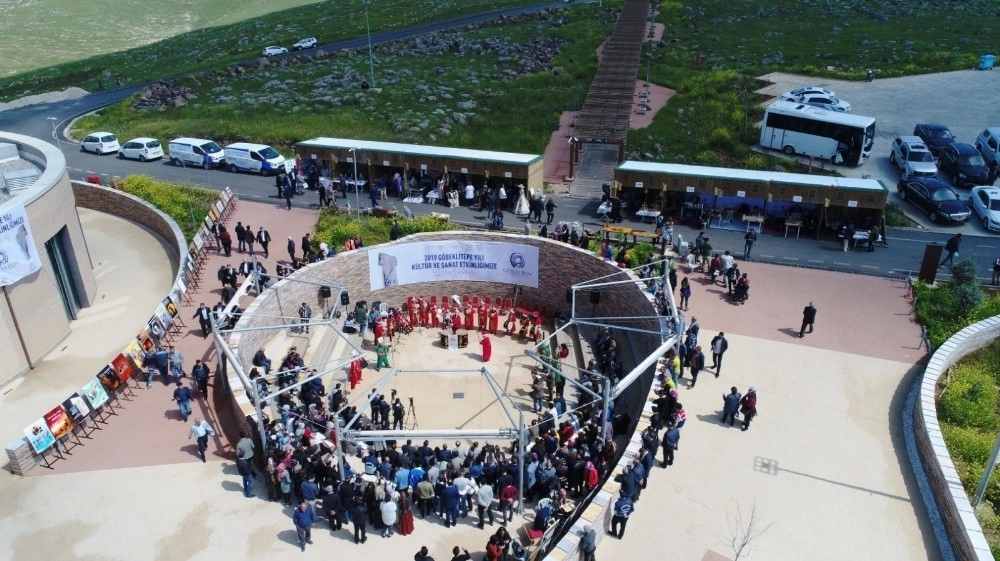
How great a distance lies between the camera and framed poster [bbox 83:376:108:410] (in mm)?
18680

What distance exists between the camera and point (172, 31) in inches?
4183

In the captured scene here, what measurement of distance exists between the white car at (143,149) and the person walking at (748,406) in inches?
1413

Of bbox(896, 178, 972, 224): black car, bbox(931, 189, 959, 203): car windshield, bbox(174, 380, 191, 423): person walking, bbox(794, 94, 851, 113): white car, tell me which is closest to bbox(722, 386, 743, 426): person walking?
bbox(174, 380, 191, 423): person walking

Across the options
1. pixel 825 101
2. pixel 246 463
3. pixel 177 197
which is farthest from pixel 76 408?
pixel 825 101

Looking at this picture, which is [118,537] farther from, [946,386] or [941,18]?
[941,18]

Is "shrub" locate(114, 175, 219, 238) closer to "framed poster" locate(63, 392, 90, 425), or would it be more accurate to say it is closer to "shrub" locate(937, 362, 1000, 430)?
"framed poster" locate(63, 392, 90, 425)

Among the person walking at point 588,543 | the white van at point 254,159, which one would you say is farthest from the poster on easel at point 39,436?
the white van at point 254,159

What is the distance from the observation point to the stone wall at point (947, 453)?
1348 cm

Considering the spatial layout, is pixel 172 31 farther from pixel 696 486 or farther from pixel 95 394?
pixel 696 486

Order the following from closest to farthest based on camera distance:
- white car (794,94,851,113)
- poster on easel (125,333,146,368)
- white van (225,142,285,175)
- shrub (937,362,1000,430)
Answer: shrub (937,362,1000,430) < poster on easel (125,333,146,368) < white van (225,142,285,175) < white car (794,94,851,113)

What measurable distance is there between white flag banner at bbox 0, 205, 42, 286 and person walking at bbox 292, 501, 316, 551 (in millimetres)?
13299

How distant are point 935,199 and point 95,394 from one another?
107ft

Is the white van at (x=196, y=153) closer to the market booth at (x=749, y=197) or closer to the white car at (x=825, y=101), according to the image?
the market booth at (x=749, y=197)

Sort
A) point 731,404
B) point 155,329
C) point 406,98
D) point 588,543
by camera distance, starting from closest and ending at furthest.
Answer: point 588,543
point 731,404
point 155,329
point 406,98
